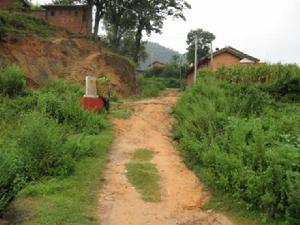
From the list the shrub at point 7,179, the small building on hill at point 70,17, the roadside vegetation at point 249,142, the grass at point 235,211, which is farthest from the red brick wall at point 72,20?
the shrub at point 7,179

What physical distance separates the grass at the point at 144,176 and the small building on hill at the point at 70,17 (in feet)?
78.5

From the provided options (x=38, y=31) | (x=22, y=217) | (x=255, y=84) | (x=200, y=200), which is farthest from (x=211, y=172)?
(x=38, y=31)

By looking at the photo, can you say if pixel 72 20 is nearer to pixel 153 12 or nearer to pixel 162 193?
pixel 153 12

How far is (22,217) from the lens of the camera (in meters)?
7.33

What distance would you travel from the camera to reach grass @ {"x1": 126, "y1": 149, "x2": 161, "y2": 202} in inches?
359

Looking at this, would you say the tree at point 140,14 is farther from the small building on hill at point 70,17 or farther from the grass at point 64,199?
the grass at point 64,199

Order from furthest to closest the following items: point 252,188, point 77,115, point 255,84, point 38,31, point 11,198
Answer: point 38,31
point 255,84
point 77,115
point 252,188
point 11,198

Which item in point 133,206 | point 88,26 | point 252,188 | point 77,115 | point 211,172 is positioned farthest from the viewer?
point 88,26

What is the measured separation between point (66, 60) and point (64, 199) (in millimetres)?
18634

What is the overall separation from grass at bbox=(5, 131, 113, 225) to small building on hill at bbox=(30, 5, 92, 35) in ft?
83.3

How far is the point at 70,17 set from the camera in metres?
34.4

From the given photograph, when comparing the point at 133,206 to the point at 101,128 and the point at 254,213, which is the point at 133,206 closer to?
the point at 254,213

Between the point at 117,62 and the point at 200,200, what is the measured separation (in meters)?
21.0

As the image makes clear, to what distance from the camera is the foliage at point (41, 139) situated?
7.72 m
